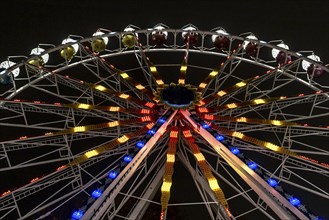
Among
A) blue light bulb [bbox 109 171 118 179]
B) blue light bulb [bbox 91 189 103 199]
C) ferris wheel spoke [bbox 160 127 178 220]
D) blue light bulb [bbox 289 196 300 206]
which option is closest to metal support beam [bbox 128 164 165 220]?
ferris wheel spoke [bbox 160 127 178 220]

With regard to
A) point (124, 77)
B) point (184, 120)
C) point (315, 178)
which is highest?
point (124, 77)

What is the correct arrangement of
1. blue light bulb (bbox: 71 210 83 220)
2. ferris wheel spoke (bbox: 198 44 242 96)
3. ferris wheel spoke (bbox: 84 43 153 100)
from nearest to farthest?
blue light bulb (bbox: 71 210 83 220), ferris wheel spoke (bbox: 84 43 153 100), ferris wheel spoke (bbox: 198 44 242 96)

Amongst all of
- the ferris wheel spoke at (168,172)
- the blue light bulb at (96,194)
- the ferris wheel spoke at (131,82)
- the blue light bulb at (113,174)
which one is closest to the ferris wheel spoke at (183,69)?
the ferris wheel spoke at (131,82)

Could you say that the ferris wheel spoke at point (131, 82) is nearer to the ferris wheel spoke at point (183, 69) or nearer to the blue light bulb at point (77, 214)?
the ferris wheel spoke at point (183, 69)

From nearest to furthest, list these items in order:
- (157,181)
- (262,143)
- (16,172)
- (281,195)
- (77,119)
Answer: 1. (281,195)
2. (262,143)
3. (157,181)
4. (16,172)
5. (77,119)

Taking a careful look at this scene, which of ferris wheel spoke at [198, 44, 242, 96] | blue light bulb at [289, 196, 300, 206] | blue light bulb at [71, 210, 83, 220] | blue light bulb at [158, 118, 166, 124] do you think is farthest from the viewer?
ferris wheel spoke at [198, 44, 242, 96]

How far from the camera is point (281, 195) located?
14.0 m

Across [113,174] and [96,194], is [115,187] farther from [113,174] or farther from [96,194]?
[96,194]

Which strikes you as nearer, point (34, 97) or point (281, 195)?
point (281, 195)

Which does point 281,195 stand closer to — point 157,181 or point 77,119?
point 157,181

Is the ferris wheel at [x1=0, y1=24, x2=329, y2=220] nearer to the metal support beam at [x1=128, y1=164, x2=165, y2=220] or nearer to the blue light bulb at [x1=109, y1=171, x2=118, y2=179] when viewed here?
the metal support beam at [x1=128, y1=164, x2=165, y2=220]

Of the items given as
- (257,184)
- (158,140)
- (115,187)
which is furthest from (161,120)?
(257,184)

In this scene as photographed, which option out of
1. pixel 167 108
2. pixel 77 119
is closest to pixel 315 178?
pixel 167 108

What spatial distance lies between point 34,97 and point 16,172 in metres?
4.73
